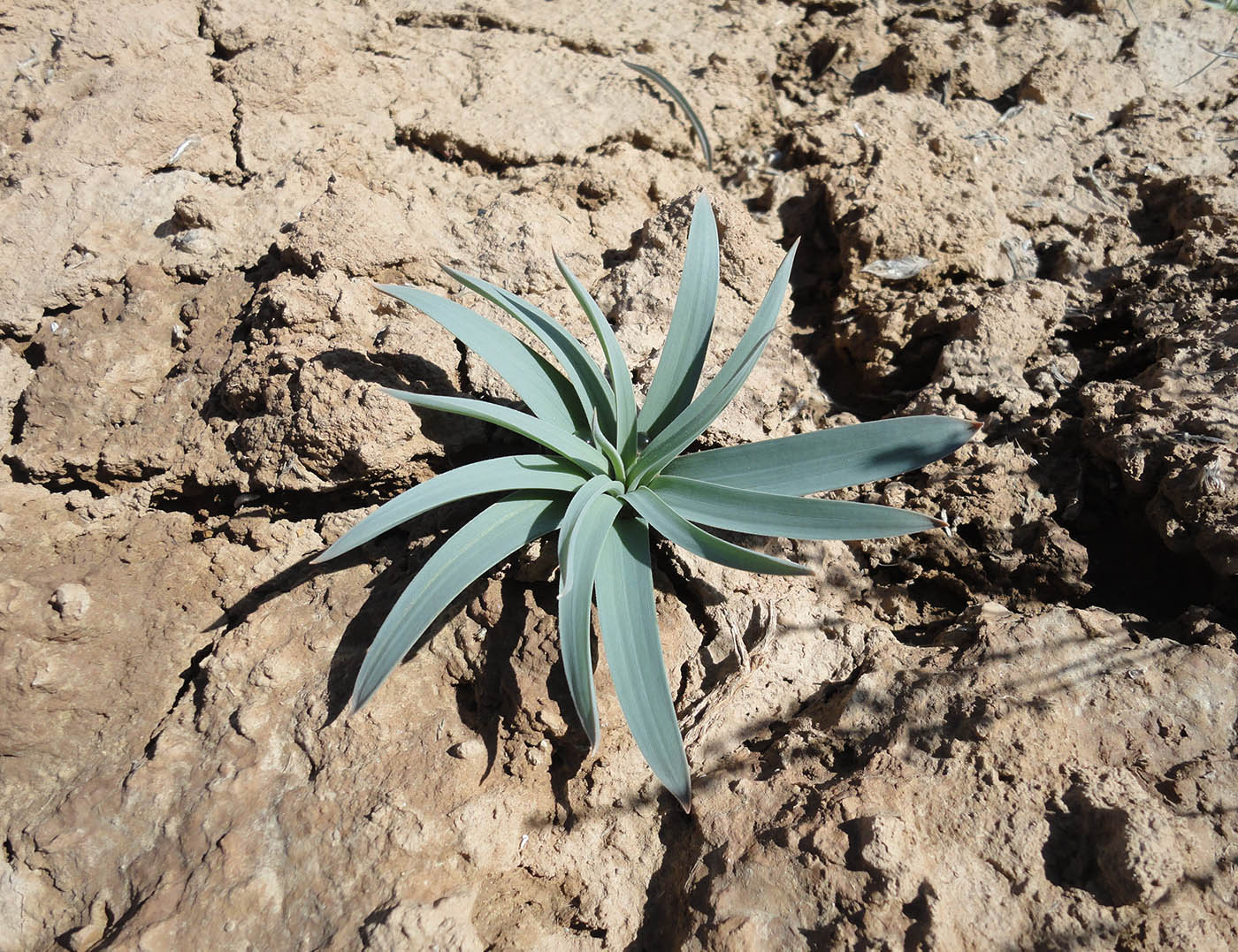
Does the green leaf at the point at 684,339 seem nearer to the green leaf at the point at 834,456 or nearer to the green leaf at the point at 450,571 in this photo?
the green leaf at the point at 834,456

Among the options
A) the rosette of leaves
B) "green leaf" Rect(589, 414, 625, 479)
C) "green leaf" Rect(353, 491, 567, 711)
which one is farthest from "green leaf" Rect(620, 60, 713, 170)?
"green leaf" Rect(353, 491, 567, 711)

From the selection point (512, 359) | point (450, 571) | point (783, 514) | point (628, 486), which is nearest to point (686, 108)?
point (512, 359)

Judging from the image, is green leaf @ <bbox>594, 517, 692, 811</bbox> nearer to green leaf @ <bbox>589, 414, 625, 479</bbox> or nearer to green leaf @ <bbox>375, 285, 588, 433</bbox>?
green leaf @ <bbox>589, 414, 625, 479</bbox>

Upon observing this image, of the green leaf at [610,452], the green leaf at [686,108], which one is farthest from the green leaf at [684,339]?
the green leaf at [686,108]

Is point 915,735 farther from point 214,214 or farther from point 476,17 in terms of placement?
point 476,17

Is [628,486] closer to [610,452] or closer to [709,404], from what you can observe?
[610,452]
